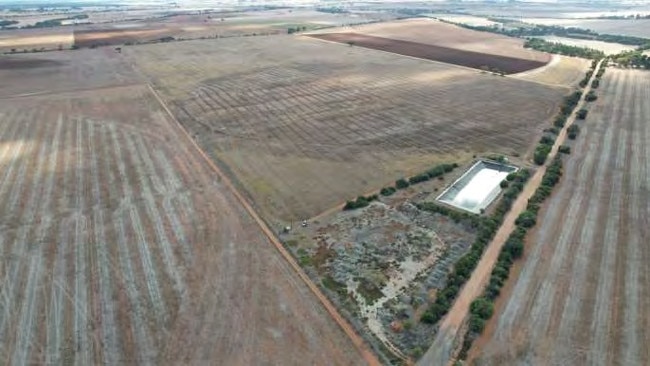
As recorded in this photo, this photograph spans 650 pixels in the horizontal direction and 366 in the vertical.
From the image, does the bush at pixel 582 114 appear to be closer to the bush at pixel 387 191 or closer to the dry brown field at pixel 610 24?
the bush at pixel 387 191

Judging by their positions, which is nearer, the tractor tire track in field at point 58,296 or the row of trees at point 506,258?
the tractor tire track in field at point 58,296

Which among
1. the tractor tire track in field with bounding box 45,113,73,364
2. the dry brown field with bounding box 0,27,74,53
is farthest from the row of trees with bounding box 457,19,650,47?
the tractor tire track in field with bounding box 45,113,73,364

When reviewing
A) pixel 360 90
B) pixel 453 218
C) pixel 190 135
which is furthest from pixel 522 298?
pixel 360 90

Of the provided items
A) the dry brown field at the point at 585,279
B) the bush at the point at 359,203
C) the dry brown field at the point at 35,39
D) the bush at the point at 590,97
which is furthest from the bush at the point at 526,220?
the dry brown field at the point at 35,39

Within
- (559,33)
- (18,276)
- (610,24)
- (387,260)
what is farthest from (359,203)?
(610,24)

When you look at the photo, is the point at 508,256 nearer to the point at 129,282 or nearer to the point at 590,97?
the point at 129,282
